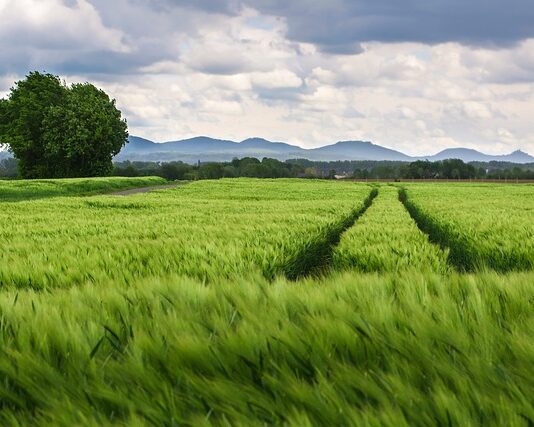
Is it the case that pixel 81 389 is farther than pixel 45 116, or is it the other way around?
pixel 45 116

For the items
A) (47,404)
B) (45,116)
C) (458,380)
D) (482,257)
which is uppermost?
(45,116)

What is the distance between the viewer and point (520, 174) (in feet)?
511

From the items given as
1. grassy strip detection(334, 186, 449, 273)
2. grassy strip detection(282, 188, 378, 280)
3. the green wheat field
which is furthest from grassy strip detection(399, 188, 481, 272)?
the green wheat field

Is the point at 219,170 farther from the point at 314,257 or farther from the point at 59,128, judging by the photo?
the point at 314,257

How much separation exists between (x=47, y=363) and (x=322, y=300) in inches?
42.2

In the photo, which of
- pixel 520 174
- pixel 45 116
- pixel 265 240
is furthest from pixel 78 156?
pixel 520 174

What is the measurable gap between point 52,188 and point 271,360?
154 feet

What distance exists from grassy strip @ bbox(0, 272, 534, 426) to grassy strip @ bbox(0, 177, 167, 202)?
123 feet

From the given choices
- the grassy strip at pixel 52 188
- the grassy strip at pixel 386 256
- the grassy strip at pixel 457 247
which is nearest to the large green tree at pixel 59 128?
the grassy strip at pixel 52 188

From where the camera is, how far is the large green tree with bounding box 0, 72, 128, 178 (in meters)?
65.2

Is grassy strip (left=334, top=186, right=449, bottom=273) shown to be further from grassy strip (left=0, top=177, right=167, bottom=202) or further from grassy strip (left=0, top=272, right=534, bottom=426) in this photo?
grassy strip (left=0, top=177, right=167, bottom=202)

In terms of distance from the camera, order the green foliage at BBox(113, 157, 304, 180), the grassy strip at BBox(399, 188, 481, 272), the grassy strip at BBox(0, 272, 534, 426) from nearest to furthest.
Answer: the grassy strip at BBox(0, 272, 534, 426), the grassy strip at BBox(399, 188, 481, 272), the green foliage at BBox(113, 157, 304, 180)

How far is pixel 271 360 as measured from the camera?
1487mm

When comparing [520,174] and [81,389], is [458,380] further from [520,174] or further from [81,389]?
[520,174]
